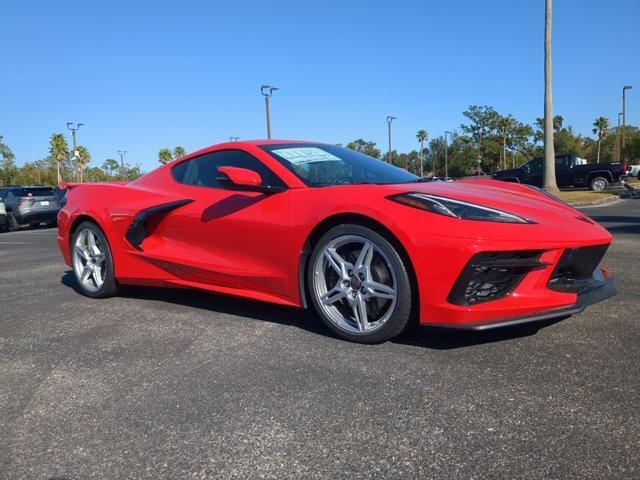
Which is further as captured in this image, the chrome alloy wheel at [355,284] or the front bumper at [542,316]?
the chrome alloy wheel at [355,284]

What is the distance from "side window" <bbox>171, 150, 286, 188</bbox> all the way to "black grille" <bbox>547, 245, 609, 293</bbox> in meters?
1.79

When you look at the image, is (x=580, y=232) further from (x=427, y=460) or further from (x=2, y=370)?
(x=2, y=370)

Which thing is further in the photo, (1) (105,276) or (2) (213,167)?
(1) (105,276)

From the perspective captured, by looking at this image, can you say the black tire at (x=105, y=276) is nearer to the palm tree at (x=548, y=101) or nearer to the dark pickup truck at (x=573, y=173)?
the palm tree at (x=548, y=101)

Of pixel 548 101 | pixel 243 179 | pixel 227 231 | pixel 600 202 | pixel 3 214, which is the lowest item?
pixel 600 202

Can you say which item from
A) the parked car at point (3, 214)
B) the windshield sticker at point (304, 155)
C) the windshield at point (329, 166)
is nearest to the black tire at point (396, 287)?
the windshield at point (329, 166)

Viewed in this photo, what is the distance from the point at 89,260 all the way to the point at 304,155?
221 centimetres

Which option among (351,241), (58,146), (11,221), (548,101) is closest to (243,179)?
(351,241)

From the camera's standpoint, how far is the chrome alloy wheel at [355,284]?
3.01 metres

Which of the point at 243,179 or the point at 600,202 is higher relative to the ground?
the point at 243,179

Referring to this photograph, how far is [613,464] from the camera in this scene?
69.7 inches

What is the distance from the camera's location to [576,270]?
297cm

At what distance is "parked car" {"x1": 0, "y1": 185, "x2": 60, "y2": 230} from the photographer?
17.7 m

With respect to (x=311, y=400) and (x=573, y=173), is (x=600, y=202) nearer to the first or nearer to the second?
(x=573, y=173)
